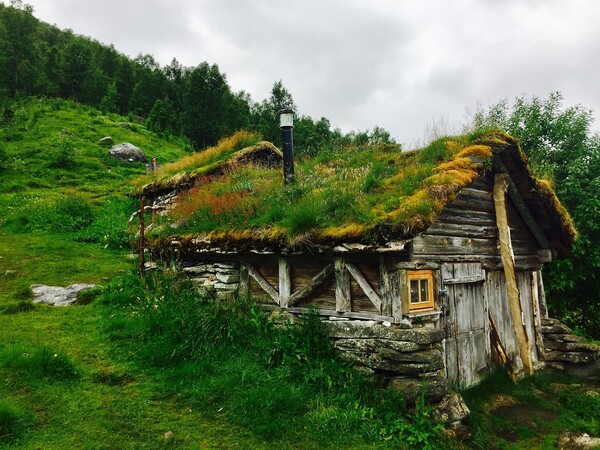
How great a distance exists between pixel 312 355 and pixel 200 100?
104ft

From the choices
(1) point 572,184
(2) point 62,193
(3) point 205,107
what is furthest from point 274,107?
(1) point 572,184

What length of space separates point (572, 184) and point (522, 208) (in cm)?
518

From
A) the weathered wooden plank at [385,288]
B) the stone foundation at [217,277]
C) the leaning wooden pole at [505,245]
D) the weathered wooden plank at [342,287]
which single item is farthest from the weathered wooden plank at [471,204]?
the stone foundation at [217,277]

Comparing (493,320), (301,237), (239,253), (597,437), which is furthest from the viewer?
(493,320)

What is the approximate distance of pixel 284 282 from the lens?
7.22 meters

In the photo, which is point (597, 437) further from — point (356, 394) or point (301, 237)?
point (301, 237)

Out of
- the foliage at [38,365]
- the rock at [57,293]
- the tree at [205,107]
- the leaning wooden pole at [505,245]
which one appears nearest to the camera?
the foliage at [38,365]

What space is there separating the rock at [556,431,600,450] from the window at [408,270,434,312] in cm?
257

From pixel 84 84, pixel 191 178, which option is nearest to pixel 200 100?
pixel 84 84

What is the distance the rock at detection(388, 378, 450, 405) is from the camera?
5.47 m

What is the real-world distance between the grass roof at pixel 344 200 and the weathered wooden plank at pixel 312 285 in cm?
61

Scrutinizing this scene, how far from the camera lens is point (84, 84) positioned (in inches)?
1667

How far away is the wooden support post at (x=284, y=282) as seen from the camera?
283 inches

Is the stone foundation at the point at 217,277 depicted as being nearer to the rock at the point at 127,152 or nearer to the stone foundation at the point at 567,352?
the stone foundation at the point at 567,352
